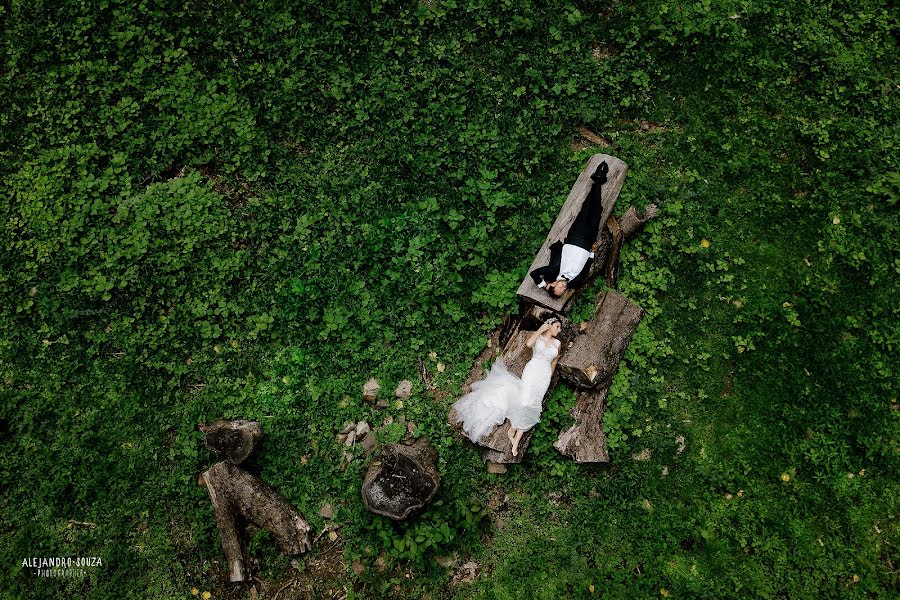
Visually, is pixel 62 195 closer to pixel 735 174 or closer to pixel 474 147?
pixel 474 147

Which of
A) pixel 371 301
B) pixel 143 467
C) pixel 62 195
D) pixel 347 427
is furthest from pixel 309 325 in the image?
pixel 62 195

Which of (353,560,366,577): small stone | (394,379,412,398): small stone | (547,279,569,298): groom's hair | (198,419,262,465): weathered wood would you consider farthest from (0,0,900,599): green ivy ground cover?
(547,279,569,298): groom's hair

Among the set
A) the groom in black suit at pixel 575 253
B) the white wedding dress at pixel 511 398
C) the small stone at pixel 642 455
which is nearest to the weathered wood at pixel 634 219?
the groom in black suit at pixel 575 253

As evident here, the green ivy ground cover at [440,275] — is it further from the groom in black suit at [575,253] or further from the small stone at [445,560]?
the groom in black suit at [575,253]

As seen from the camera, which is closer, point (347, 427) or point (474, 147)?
point (347, 427)

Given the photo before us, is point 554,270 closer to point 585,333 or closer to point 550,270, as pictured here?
point 550,270

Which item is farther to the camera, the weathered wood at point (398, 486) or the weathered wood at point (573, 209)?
the weathered wood at point (573, 209)
